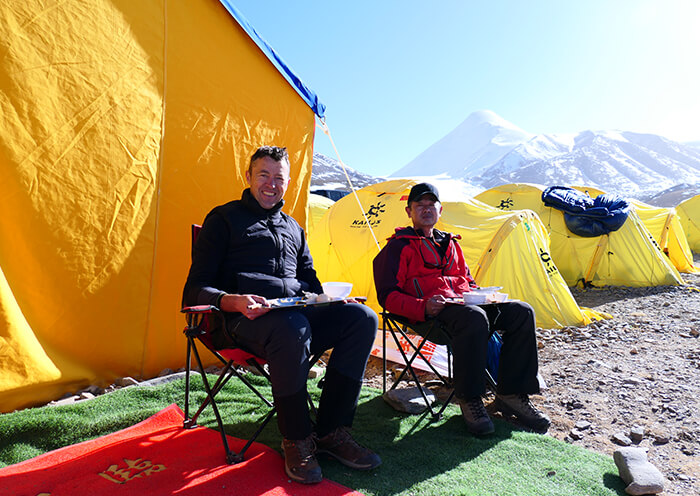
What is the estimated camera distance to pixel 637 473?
2.13 metres

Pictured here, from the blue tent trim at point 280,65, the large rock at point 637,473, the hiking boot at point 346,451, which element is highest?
the blue tent trim at point 280,65

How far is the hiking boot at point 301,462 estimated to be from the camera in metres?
1.96

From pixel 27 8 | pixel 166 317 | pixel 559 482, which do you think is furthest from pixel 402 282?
pixel 27 8

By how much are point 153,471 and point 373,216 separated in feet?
14.0

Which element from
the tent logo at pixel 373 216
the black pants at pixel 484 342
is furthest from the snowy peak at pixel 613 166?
the black pants at pixel 484 342

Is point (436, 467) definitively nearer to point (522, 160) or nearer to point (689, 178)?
point (689, 178)

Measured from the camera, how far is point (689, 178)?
7688 centimetres

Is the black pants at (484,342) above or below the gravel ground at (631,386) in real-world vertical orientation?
above

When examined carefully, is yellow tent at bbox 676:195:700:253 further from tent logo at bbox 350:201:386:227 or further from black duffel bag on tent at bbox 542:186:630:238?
tent logo at bbox 350:201:386:227

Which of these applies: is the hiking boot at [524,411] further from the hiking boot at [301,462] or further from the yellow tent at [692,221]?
the yellow tent at [692,221]

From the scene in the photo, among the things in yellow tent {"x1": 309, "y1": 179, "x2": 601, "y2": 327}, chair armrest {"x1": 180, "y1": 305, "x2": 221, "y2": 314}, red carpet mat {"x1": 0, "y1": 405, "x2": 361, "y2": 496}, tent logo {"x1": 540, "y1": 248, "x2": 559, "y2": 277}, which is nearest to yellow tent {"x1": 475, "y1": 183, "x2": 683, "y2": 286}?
yellow tent {"x1": 309, "y1": 179, "x2": 601, "y2": 327}

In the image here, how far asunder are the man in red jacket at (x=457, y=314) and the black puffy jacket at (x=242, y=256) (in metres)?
0.79

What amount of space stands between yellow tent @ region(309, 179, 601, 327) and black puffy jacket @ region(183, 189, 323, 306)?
3.03 metres

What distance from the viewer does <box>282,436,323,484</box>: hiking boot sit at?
1.96 m
